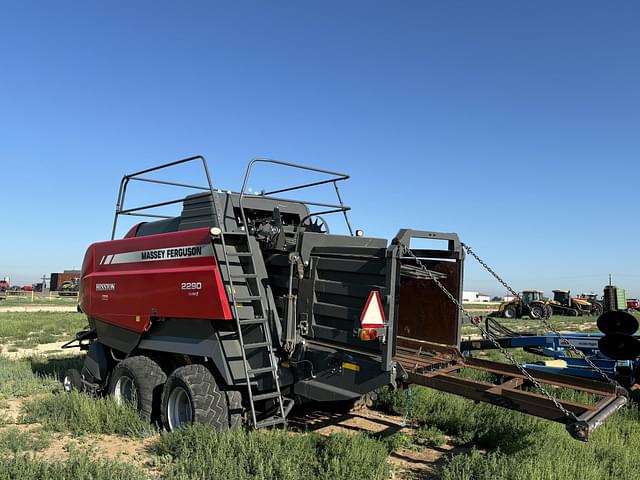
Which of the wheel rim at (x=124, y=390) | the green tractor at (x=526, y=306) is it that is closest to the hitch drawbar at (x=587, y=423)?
the wheel rim at (x=124, y=390)

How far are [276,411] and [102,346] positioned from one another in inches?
137

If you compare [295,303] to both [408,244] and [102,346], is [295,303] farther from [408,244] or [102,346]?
[102,346]

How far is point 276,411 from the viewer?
591 cm

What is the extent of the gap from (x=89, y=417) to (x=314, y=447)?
2880 millimetres

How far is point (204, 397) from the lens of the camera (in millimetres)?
5711

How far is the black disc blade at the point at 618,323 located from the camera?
5973mm

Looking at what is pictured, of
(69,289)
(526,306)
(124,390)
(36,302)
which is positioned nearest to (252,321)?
(124,390)

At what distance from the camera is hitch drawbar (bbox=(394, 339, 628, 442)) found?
4090 millimetres

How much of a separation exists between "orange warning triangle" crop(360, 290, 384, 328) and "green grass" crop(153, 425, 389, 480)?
1.17m

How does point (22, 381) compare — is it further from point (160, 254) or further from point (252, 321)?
point (252, 321)

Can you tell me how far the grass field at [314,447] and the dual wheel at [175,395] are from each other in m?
0.24

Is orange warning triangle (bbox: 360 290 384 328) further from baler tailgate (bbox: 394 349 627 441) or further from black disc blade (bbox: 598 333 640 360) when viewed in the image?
black disc blade (bbox: 598 333 640 360)

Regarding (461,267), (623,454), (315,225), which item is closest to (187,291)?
(315,225)

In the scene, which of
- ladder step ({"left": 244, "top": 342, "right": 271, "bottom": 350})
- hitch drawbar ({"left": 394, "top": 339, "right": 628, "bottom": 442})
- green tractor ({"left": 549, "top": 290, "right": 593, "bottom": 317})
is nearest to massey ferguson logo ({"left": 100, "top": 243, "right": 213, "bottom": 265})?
ladder step ({"left": 244, "top": 342, "right": 271, "bottom": 350})
